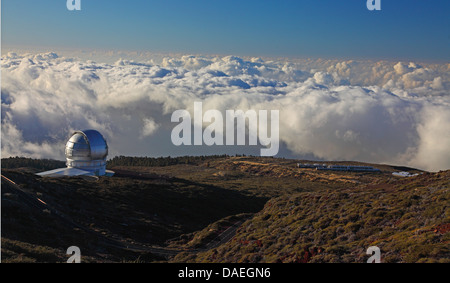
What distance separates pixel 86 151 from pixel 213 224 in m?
26.5

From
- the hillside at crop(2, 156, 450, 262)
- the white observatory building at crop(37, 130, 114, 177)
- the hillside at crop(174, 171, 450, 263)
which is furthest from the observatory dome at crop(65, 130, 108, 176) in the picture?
the hillside at crop(174, 171, 450, 263)

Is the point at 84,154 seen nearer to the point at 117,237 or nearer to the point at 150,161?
the point at 117,237

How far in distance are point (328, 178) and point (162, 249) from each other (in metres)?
70.6

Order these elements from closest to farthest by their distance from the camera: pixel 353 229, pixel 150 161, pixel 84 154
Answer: pixel 353 229 < pixel 84 154 < pixel 150 161

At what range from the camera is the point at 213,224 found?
4359 centimetres

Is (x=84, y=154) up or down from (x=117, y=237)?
up

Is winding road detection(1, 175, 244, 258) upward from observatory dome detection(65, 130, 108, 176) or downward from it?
downward

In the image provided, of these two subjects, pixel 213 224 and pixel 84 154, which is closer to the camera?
pixel 213 224

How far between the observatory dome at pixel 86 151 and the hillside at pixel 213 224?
3.42 meters

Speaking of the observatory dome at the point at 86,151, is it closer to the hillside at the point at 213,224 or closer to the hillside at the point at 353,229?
the hillside at the point at 213,224

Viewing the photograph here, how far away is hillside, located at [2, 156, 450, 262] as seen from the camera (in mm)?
22578

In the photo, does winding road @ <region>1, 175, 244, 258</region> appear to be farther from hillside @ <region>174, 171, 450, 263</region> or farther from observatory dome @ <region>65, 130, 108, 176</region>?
observatory dome @ <region>65, 130, 108, 176</region>

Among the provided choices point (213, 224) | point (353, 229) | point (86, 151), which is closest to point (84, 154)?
Result: point (86, 151)
